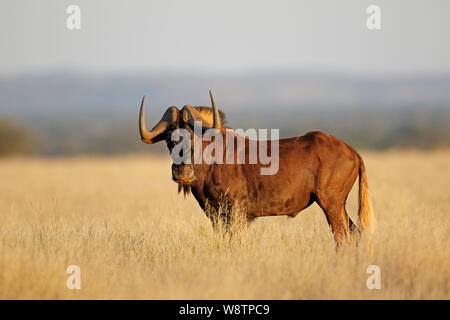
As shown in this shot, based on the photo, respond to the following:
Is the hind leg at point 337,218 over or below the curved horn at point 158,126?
below

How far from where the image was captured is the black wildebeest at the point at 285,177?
7590mm

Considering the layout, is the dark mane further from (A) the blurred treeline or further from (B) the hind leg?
(A) the blurred treeline

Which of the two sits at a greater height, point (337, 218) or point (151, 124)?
point (337, 218)

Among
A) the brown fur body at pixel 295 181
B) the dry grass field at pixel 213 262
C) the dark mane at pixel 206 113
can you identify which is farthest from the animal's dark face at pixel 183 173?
the dark mane at pixel 206 113

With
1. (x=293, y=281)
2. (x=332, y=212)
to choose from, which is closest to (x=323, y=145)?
(x=332, y=212)

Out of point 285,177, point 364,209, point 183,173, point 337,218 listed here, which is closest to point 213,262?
point 183,173

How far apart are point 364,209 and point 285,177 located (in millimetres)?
1140

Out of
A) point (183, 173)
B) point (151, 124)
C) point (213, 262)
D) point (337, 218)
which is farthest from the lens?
point (151, 124)

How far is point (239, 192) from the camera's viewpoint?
778 centimetres

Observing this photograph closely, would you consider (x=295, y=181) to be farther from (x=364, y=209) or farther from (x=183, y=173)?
(x=183, y=173)

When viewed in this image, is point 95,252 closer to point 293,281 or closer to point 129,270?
point 129,270

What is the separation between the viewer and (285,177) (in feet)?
25.1

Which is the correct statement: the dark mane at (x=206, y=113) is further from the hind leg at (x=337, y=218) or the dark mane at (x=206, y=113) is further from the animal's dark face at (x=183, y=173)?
the hind leg at (x=337, y=218)

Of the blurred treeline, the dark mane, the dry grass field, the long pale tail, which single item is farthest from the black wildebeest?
the blurred treeline
